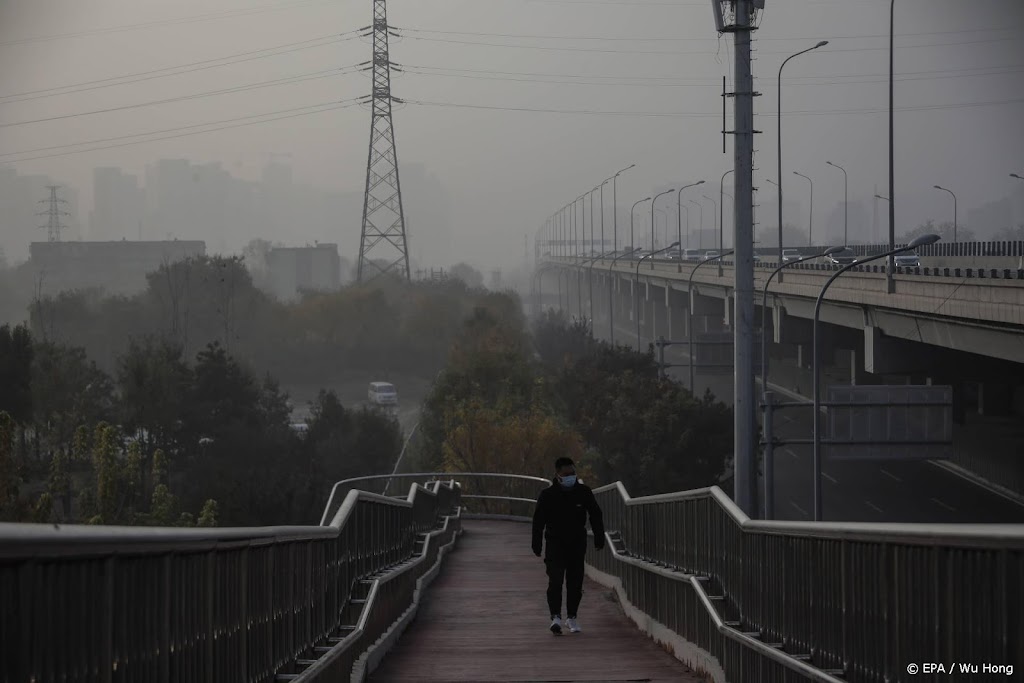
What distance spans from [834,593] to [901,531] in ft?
4.74

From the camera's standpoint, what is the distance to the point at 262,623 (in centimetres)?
739

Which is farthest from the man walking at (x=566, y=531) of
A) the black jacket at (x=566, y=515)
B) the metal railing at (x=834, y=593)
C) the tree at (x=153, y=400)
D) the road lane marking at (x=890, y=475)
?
the tree at (x=153, y=400)

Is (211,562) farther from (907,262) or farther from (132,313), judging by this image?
(132,313)

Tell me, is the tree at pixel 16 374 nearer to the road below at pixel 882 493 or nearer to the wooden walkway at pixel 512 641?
the road below at pixel 882 493

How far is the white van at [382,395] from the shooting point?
9756 centimetres

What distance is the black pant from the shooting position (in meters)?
13.7

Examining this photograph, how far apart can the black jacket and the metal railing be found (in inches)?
30.8

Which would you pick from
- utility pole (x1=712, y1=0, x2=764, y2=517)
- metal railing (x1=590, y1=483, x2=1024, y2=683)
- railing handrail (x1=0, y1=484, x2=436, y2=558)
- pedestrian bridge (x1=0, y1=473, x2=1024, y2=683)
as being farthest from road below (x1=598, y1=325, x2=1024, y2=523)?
railing handrail (x1=0, y1=484, x2=436, y2=558)

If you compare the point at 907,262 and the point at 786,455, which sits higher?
the point at 907,262

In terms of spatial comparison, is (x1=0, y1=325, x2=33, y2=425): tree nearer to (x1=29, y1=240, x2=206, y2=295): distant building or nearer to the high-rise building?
(x1=29, y1=240, x2=206, y2=295): distant building

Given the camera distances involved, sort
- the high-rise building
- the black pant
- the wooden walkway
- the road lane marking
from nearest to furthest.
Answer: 1. the wooden walkway
2. the black pant
3. the road lane marking
4. the high-rise building

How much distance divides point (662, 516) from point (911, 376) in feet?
144

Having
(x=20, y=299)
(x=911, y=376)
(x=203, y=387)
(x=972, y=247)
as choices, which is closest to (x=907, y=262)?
(x=972, y=247)

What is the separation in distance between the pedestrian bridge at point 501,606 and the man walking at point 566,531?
1.19 feet
